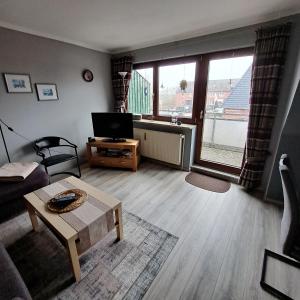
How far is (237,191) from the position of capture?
250cm

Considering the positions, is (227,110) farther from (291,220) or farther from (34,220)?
(34,220)

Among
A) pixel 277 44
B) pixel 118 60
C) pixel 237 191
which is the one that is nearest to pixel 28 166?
pixel 118 60

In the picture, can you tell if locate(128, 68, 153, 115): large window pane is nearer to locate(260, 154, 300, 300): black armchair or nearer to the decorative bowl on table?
the decorative bowl on table

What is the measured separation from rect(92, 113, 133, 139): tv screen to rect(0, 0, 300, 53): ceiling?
127 centimetres

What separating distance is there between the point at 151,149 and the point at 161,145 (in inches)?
10.7

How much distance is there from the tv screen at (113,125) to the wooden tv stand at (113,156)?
163 millimetres

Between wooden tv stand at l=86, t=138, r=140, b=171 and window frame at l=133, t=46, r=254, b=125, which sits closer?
window frame at l=133, t=46, r=254, b=125

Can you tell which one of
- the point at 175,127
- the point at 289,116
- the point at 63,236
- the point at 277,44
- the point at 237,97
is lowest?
the point at 63,236

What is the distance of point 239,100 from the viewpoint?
2607 millimetres

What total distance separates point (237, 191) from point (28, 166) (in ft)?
9.47

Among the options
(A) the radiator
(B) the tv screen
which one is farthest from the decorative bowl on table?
(A) the radiator

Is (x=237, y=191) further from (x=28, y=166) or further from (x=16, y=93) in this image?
(x=16, y=93)

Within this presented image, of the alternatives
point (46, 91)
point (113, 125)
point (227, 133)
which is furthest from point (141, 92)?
point (227, 133)

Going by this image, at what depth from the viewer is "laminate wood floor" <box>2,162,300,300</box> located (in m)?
1.27
